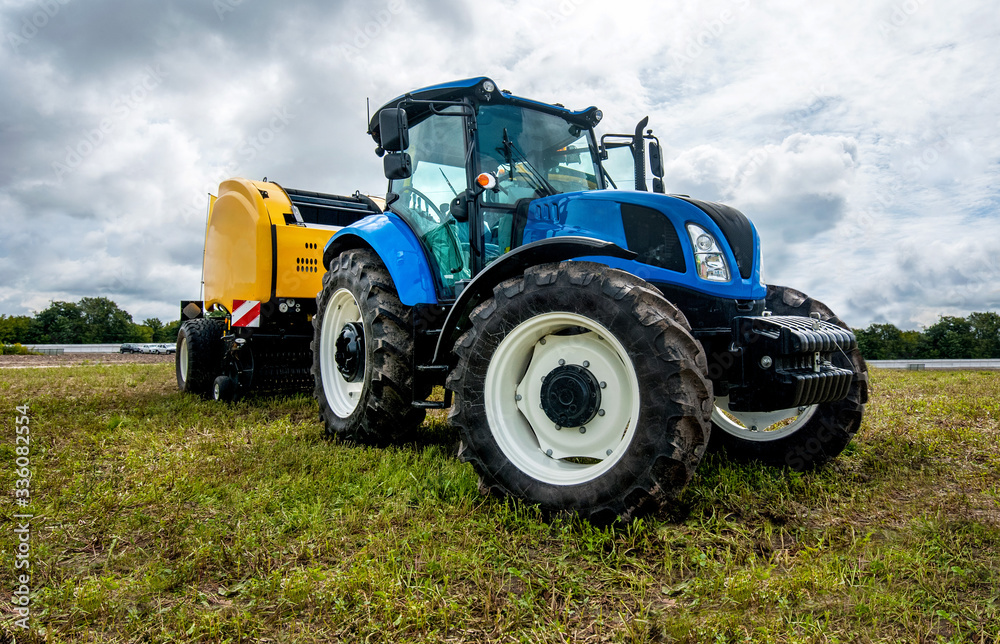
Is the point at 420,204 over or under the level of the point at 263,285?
over

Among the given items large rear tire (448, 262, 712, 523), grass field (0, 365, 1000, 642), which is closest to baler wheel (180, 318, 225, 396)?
grass field (0, 365, 1000, 642)

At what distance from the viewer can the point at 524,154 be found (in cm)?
446

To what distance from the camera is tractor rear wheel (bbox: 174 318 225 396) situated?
805 centimetres

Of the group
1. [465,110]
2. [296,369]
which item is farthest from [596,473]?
[296,369]

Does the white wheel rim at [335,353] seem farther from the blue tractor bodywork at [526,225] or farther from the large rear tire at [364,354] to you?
the blue tractor bodywork at [526,225]

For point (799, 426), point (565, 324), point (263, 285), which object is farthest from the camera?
point (263, 285)

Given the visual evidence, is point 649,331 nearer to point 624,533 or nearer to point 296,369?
point 624,533

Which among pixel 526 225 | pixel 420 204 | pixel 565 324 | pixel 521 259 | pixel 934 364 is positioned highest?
pixel 420 204

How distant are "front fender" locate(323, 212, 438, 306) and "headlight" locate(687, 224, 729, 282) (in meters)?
1.97

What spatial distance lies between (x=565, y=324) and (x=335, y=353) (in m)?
2.71

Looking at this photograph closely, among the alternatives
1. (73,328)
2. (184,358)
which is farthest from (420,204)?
(73,328)

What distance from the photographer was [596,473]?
2992mm

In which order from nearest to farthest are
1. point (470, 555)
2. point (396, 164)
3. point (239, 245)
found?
point (470, 555) < point (396, 164) < point (239, 245)

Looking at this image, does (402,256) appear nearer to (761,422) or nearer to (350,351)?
(350,351)
